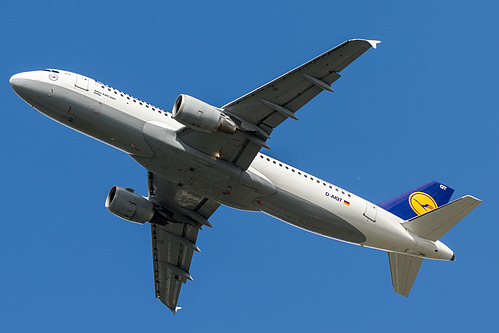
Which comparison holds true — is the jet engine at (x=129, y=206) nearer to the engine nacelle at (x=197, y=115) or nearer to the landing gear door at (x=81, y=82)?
the landing gear door at (x=81, y=82)

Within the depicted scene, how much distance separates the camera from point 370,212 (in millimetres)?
43000

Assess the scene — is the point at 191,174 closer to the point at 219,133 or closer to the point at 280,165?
the point at 219,133

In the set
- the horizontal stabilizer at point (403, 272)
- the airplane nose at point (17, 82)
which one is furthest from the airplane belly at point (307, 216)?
the airplane nose at point (17, 82)

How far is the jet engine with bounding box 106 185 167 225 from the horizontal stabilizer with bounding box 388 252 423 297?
57.0 feet

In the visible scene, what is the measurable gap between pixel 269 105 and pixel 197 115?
430 cm

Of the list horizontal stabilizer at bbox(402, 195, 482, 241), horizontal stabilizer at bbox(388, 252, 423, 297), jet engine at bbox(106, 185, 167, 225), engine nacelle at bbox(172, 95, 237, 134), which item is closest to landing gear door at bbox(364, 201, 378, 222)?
horizontal stabilizer at bbox(402, 195, 482, 241)

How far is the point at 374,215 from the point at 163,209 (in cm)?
1493

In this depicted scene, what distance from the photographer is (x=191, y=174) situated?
131ft

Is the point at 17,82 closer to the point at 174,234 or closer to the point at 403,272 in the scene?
the point at 174,234

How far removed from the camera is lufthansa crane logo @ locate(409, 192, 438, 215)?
46031 mm

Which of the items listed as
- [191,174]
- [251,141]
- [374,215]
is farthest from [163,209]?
[374,215]

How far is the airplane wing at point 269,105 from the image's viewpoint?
35.9 metres

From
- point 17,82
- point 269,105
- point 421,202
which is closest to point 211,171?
point 269,105

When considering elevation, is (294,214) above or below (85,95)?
below
